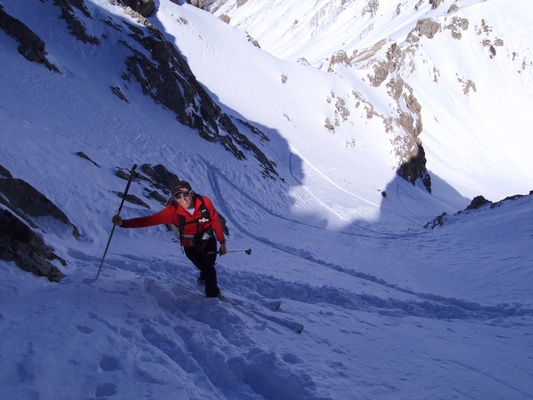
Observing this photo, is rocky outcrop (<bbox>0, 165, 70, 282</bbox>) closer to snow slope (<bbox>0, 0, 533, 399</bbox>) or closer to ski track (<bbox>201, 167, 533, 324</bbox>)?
snow slope (<bbox>0, 0, 533, 399</bbox>)

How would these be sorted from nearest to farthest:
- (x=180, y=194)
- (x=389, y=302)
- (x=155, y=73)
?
(x=180, y=194)
(x=389, y=302)
(x=155, y=73)

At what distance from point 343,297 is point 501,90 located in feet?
288

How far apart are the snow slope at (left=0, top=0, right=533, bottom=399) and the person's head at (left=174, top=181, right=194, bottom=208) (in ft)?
4.21

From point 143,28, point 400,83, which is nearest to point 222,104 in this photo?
point 143,28

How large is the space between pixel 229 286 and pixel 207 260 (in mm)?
2020

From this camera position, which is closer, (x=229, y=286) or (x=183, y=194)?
(x=183, y=194)

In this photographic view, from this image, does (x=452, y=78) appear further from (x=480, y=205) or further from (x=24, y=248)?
(x=24, y=248)

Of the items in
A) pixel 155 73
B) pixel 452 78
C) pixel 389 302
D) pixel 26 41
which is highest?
pixel 452 78

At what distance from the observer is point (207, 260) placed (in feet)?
18.8

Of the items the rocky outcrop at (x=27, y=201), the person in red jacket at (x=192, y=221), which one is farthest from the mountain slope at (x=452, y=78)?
the person in red jacket at (x=192, y=221)

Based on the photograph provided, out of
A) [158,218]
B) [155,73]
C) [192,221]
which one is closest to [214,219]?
[192,221]

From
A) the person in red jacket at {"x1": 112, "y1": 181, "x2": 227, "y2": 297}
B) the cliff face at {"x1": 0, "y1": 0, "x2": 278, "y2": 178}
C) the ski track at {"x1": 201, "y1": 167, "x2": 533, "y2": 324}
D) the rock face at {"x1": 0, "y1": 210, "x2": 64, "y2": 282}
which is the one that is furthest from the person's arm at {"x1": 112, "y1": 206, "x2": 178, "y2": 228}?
the cliff face at {"x1": 0, "y1": 0, "x2": 278, "y2": 178}

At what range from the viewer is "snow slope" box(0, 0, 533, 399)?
13.1ft

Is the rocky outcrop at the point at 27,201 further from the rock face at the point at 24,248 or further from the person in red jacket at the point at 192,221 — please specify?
the person in red jacket at the point at 192,221
